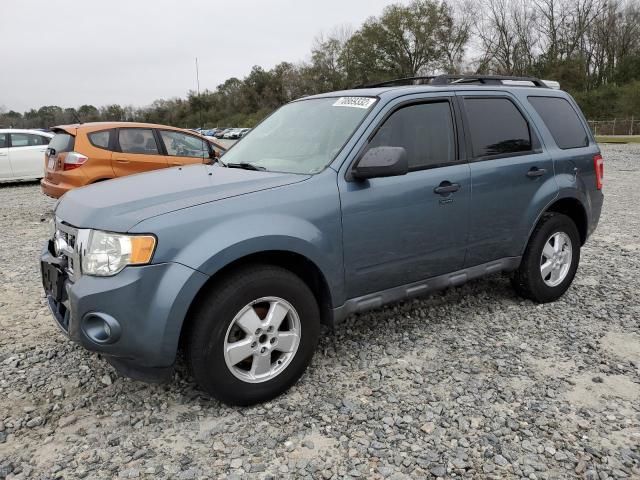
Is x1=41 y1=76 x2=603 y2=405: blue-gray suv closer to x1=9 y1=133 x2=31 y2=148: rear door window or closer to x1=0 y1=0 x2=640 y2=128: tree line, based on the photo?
x1=9 y1=133 x2=31 y2=148: rear door window

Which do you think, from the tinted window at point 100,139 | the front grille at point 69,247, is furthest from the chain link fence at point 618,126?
the front grille at point 69,247

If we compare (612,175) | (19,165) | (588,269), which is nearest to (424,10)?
(612,175)

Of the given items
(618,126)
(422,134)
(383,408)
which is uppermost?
(618,126)

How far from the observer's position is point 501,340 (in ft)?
12.5

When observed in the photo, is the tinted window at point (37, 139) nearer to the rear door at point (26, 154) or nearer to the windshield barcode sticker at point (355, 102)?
the rear door at point (26, 154)

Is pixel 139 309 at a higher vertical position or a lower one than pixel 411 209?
lower

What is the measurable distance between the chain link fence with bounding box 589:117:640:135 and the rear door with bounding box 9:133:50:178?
36.0 metres

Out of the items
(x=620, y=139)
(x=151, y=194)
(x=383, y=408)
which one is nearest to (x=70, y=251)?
(x=151, y=194)

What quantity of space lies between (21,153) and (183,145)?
661 centimetres

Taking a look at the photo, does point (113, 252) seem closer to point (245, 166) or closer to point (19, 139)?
point (245, 166)

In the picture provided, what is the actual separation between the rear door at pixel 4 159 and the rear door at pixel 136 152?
6.35 m

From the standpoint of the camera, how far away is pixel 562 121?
453 centimetres

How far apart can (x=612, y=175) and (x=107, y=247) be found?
14334mm

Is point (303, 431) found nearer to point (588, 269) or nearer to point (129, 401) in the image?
point (129, 401)
